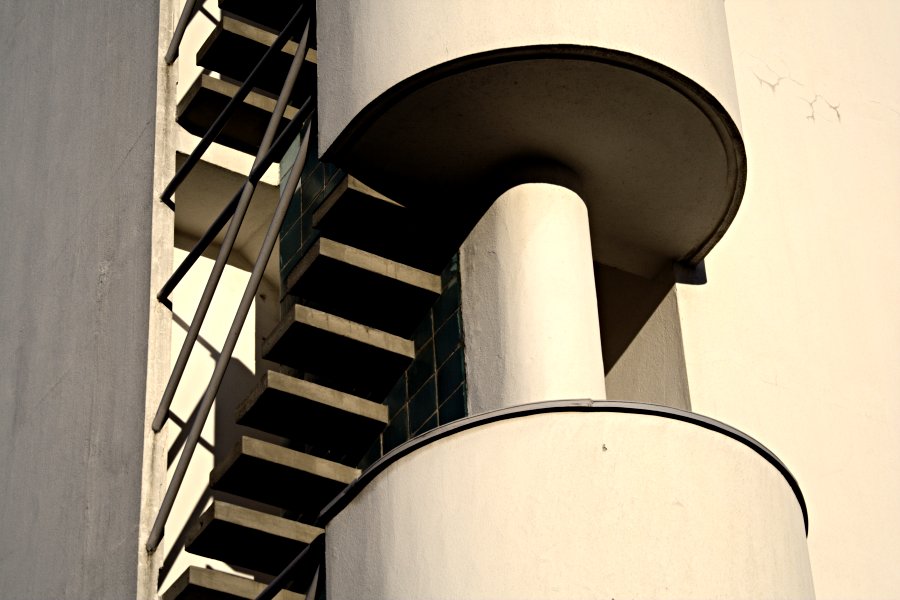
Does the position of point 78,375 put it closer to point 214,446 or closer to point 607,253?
point 214,446

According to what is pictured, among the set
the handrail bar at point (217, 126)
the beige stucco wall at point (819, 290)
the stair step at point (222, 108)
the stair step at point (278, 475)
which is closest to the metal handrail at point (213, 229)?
the handrail bar at point (217, 126)

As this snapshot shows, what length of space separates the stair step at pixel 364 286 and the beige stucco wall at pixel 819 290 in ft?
5.80

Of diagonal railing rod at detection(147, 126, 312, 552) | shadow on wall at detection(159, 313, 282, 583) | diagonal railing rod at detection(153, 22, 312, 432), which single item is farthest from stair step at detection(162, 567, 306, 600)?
shadow on wall at detection(159, 313, 282, 583)

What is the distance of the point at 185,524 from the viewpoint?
15.6m

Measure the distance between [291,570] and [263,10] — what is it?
509 centimetres

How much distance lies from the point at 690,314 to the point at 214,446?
4.53 m

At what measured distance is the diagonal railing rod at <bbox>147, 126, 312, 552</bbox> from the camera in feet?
44.5

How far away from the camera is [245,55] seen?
1612 centimetres

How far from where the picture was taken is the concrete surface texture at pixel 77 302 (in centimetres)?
1520

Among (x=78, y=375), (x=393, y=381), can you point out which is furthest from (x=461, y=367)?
(x=78, y=375)

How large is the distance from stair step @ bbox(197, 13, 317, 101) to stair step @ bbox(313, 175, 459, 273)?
2.58 metres

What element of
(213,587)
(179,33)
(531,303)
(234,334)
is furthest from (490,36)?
(179,33)

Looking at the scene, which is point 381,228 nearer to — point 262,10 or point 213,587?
point 213,587

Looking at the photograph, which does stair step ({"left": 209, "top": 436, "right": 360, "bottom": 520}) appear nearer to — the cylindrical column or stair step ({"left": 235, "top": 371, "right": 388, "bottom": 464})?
stair step ({"left": 235, "top": 371, "right": 388, "bottom": 464})
